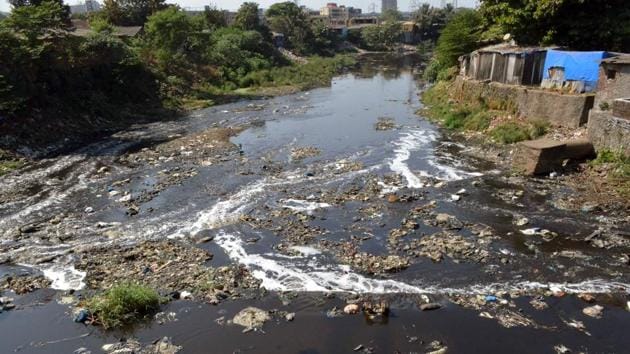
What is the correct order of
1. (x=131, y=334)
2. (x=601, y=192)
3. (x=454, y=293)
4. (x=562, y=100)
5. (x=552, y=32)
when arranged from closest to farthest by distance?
1. (x=131, y=334)
2. (x=454, y=293)
3. (x=601, y=192)
4. (x=562, y=100)
5. (x=552, y=32)

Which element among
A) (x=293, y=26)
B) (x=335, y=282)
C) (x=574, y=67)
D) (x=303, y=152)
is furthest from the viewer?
(x=293, y=26)

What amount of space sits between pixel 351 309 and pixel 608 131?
36.6 ft

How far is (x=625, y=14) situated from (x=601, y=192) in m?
11.6

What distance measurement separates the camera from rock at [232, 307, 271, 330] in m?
8.73

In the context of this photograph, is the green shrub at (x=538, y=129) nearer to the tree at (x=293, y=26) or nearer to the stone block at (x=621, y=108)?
the stone block at (x=621, y=108)

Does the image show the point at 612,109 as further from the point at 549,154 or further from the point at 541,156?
the point at 541,156

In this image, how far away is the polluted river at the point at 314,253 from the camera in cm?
847

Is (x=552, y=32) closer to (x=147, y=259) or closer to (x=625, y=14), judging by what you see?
(x=625, y=14)

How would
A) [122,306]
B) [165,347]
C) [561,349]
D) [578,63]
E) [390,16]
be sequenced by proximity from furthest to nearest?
[390,16]
[578,63]
[122,306]
[165,347]
[561,349]

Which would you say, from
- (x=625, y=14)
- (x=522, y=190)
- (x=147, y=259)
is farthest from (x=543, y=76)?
(x=147, y=259)

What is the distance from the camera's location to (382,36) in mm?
81125

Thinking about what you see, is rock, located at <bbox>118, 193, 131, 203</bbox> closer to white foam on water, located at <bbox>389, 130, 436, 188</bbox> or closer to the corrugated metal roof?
white foam on water, located at <bbox>389, 130, 436, 188</bbox>

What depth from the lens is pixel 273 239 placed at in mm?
11945

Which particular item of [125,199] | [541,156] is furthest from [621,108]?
[125,199]
